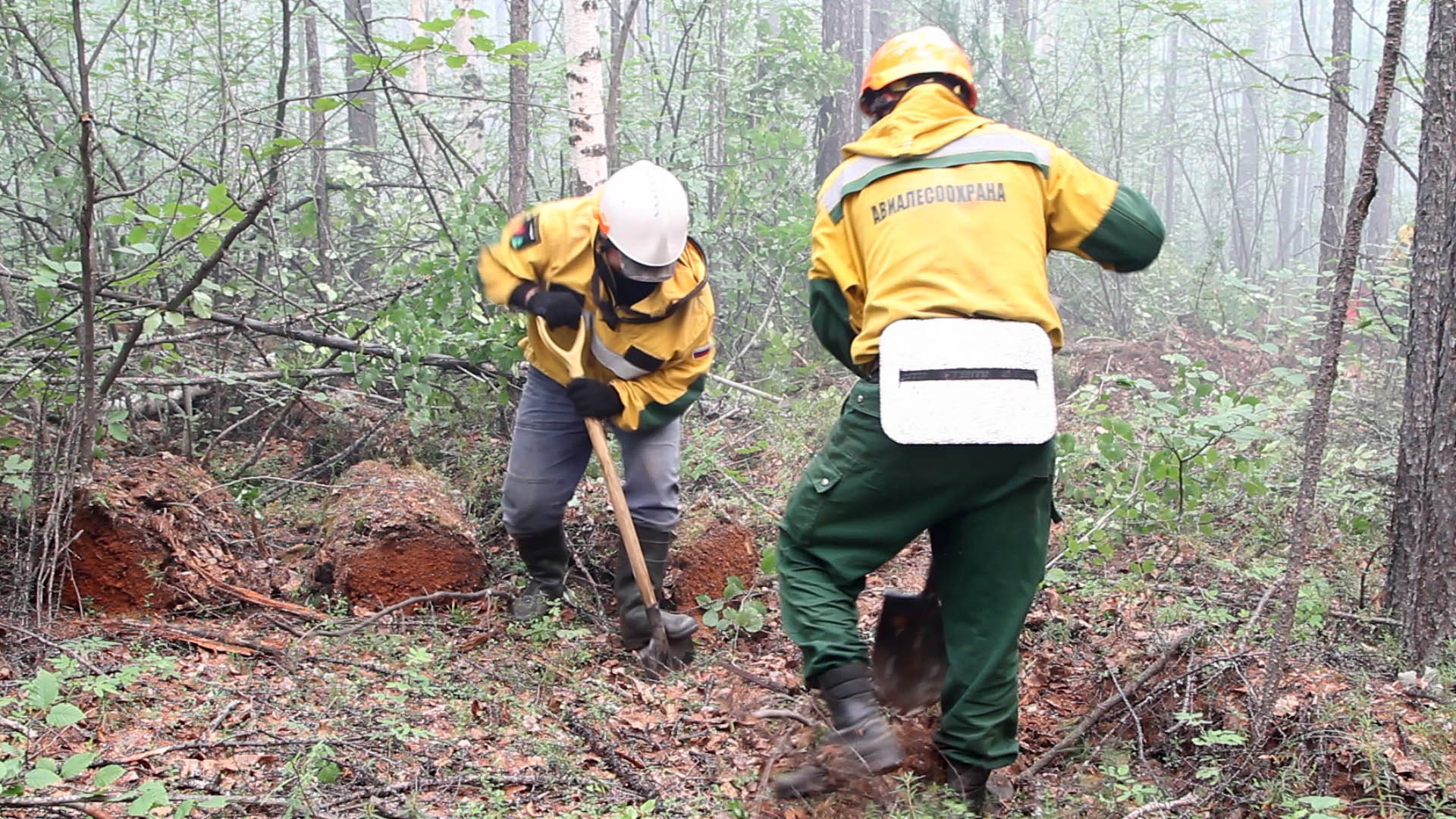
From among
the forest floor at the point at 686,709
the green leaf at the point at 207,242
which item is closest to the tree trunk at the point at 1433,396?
the forest floor at the point at 686,709

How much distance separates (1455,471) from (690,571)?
9.47 feet

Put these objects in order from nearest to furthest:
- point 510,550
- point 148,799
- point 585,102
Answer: point 148,799 → point 510,550 → point 585,102

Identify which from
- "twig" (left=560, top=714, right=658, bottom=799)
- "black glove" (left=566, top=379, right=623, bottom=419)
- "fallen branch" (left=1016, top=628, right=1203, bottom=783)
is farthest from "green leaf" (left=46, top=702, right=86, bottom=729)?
"fallen branch" (left=1016, top=628, right=1203, bottom=783)

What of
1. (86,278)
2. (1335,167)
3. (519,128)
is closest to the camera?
(86,278)

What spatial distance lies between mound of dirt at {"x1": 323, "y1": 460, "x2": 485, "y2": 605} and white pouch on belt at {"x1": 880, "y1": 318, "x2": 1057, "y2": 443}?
8.52 feet

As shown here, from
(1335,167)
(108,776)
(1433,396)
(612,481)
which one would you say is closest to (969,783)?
(612,481)

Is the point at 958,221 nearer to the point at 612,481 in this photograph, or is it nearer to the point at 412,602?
the point at 612,481

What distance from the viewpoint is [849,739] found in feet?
9.36

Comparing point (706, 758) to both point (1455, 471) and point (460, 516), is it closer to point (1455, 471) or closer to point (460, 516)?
point (460, 516)

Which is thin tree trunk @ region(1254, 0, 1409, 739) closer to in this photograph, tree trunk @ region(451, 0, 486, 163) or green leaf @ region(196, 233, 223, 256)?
green leaf @ region(196, 233, 223, 256)

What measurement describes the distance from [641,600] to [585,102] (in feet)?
12.4

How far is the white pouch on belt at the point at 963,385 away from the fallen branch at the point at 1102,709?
1.10m

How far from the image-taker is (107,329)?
5012 millimetres

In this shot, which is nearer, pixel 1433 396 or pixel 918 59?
pixel 918 59
